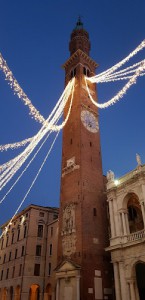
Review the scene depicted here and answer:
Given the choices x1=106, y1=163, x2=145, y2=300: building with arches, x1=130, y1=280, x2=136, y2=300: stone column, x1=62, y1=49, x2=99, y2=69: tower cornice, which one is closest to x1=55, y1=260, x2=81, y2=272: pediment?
x1=106, y1=163, x2=145, y2=300: building with arches

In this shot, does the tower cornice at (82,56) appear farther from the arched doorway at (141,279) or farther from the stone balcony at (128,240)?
the arched doorway at (141,279)

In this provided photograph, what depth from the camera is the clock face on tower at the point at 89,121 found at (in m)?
36.8

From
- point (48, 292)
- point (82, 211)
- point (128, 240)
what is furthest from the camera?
point (48, 292)

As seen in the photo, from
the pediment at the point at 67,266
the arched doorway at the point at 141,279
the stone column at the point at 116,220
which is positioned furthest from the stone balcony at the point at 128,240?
the pediment at the point at 67,266

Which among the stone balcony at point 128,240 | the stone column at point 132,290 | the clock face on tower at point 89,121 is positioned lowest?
the stone column at point 132,290

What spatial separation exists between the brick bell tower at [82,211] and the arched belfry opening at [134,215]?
316 cm

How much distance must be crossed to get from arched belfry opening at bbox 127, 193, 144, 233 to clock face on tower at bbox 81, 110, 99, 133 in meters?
11.9

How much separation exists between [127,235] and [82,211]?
561cm

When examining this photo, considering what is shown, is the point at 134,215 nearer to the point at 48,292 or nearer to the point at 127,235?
the point at 127,235

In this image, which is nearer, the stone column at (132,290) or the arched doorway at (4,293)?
the stone column at (132,290)

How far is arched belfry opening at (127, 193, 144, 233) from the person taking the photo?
2963cm

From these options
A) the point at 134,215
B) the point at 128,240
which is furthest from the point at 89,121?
the point at 128,240

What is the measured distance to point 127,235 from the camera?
85.8 feet

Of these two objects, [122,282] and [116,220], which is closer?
[122,282]
